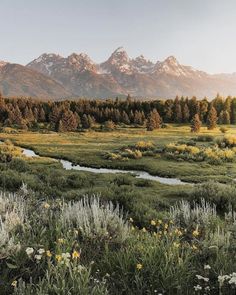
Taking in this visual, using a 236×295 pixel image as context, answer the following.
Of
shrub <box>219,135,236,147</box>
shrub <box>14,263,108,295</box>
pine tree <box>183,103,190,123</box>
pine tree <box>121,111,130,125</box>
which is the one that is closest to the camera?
shrub <box>14,263,108,295</box>

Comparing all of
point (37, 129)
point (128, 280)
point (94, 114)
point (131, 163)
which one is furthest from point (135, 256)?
point (94, 114)

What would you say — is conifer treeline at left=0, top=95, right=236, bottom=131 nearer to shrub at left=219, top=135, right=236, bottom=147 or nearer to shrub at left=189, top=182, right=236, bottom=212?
shrub at left=219, top=135, right=236, bottom=147

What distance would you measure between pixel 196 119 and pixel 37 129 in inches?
1737

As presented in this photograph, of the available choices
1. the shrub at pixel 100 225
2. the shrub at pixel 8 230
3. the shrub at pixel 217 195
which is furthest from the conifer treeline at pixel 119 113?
the shrub at pixel 8 230

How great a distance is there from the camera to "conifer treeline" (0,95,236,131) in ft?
379

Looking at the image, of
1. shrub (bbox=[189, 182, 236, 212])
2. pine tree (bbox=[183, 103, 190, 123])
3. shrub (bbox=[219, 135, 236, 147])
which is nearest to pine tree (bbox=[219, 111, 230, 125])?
pine tree (bbox=[183, 103, 190, 123])

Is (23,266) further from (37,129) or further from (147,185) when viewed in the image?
(37,129)

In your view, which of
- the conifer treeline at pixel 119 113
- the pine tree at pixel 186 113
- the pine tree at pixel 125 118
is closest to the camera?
the conifer treeline at pixel 119 113

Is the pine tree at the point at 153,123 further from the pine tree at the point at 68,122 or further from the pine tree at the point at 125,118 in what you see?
the pine tree at the point at 68,122

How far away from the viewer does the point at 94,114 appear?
423 feet

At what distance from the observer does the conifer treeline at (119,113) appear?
116m

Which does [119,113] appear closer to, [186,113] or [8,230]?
[186,113]

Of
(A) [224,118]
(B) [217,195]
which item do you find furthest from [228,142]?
(A) [224,118]

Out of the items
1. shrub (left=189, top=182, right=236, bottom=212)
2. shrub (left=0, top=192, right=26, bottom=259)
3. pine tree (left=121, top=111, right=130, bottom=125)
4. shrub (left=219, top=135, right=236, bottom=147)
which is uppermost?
shrub (left=0, top=192, right=26, bottom=259)
